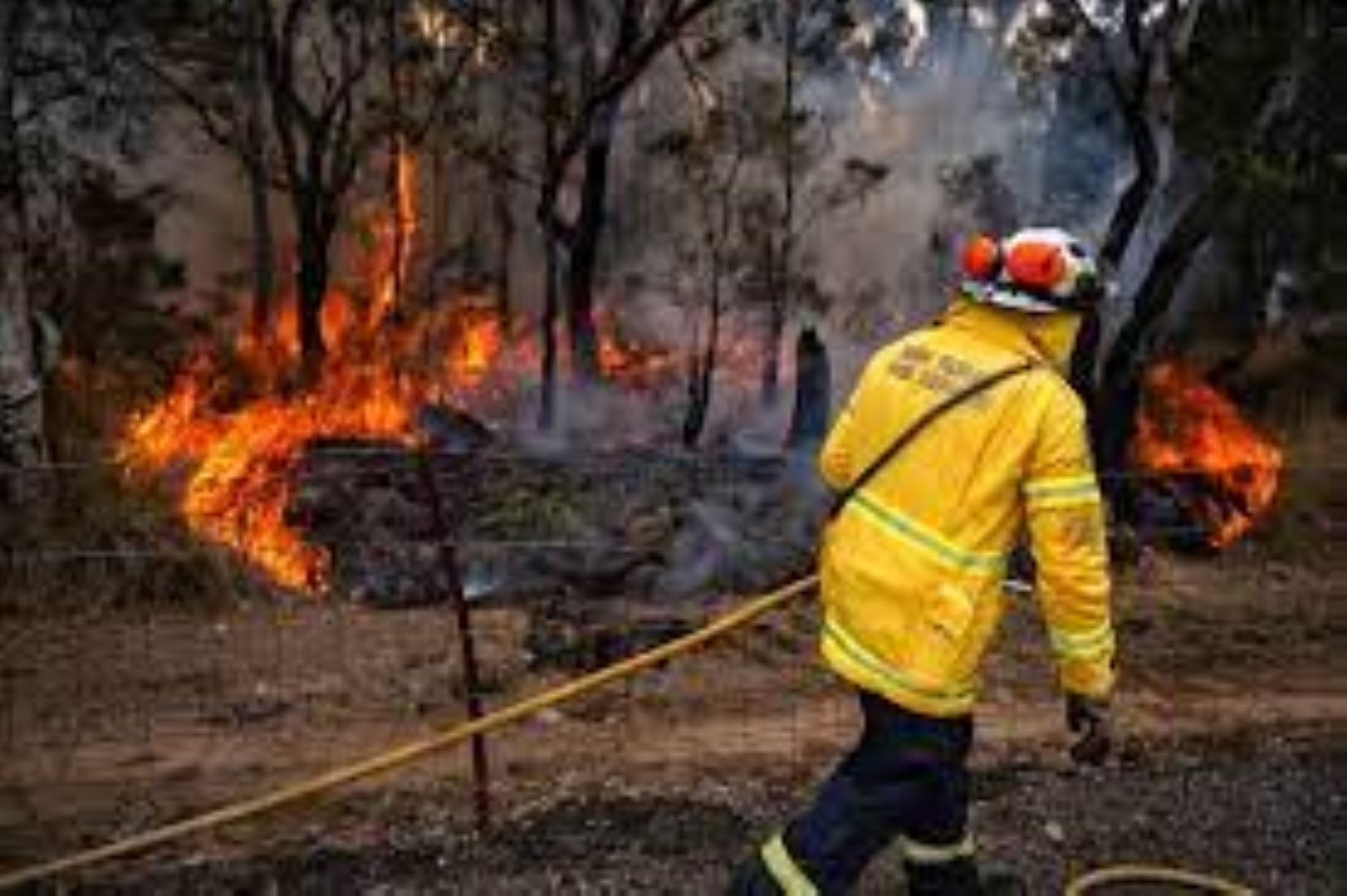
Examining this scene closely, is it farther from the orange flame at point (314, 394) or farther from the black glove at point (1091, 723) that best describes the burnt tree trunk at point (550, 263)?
the black glove at point (1091, 723)

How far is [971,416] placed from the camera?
4316 millimetres

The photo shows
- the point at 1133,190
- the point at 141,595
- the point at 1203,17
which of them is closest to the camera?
the point at 141,595

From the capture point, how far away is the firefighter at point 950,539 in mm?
4297

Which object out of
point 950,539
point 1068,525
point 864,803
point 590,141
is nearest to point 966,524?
point 950,539

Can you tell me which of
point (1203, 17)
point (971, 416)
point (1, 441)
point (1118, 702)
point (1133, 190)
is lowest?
point (1118, 702)

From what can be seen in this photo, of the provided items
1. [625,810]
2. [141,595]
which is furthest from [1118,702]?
[141,595]

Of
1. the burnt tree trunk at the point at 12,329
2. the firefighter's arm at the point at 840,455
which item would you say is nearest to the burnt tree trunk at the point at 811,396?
the burnt tree trunk at the point at 12,329

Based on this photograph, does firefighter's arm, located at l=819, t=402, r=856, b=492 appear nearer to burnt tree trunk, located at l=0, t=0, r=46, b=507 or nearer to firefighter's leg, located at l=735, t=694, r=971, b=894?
firefighter's leg, located at l=735, t=694, r=971, b=894

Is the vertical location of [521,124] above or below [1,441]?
above

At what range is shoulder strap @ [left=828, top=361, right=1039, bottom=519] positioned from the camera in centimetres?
432

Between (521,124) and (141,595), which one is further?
(521,124)

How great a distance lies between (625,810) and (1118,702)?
10.5 feet

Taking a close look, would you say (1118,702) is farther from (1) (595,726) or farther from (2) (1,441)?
(2) (1,441)

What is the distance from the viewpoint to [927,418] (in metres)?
4.38
